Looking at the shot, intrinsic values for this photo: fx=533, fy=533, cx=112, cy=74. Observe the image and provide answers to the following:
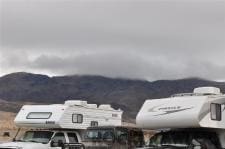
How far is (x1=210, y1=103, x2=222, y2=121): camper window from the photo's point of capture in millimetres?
14888

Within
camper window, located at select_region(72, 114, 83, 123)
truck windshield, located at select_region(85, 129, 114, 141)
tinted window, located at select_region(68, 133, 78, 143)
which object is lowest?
tinted window, located at select_region(68, 133, 78, 143)

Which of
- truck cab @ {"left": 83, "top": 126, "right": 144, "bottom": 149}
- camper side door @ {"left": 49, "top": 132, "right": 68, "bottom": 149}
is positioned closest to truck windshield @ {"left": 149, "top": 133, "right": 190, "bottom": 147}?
truck cab @ {"left": 83, "top": 126, "right": 144, "bottom": 149}

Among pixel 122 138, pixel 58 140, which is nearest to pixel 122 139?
pixel 122 138

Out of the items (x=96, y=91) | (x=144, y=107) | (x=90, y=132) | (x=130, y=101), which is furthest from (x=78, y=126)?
(x=96, y=91)

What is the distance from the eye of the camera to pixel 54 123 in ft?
60.8

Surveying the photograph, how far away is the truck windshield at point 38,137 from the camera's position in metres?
18.4

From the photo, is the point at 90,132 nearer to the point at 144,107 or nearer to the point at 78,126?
the point at 78,126

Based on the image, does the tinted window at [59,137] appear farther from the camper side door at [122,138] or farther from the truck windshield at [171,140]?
the truck windshield at [171,140]

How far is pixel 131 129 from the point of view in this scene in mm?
18953

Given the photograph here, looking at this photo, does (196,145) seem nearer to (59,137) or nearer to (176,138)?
(176,138)

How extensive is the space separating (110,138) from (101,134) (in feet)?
1.20

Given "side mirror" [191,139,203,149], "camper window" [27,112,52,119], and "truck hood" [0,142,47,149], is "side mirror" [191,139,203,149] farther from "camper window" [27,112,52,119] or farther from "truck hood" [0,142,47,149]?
"camper window" [27,112,52,119]

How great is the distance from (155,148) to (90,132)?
14.3ft

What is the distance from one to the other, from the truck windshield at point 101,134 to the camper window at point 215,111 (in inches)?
174
